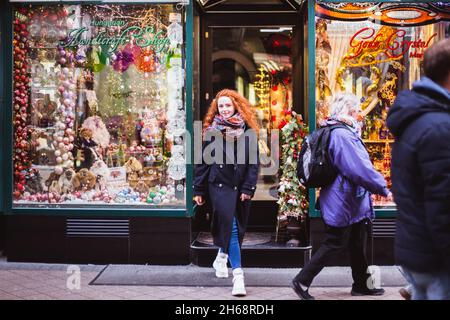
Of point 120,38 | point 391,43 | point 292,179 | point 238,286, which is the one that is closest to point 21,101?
point 120,38

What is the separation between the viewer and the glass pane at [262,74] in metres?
8.51

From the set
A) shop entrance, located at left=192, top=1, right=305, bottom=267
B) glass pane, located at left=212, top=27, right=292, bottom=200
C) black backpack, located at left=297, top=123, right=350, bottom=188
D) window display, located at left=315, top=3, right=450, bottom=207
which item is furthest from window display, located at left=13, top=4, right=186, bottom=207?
black backpack, located at left=297, top=123, right=350, bottom=188

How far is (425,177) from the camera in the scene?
2838 mm

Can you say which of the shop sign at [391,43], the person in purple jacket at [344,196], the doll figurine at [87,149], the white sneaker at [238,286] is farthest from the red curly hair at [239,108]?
the shop sign at [391,43]

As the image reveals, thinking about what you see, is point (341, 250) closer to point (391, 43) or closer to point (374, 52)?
point (374, 52)

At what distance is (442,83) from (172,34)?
4.46 meters

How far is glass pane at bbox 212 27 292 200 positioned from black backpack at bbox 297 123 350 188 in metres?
3.01

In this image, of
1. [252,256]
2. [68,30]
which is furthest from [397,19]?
[68,30]

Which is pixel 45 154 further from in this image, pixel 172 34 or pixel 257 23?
pixel 257 23

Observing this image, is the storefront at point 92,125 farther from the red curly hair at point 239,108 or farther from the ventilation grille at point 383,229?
the ventilation grille at point 383,229

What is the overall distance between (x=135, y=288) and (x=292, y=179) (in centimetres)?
224

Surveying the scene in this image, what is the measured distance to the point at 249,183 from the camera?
5949mm

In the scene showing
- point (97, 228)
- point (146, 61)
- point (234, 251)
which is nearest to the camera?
point (234, 251)

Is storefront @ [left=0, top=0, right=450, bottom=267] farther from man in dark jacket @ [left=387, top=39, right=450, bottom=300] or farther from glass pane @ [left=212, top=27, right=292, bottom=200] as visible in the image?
man in dark jacket @ [left=387, top=39, right=450, bottom=300]
